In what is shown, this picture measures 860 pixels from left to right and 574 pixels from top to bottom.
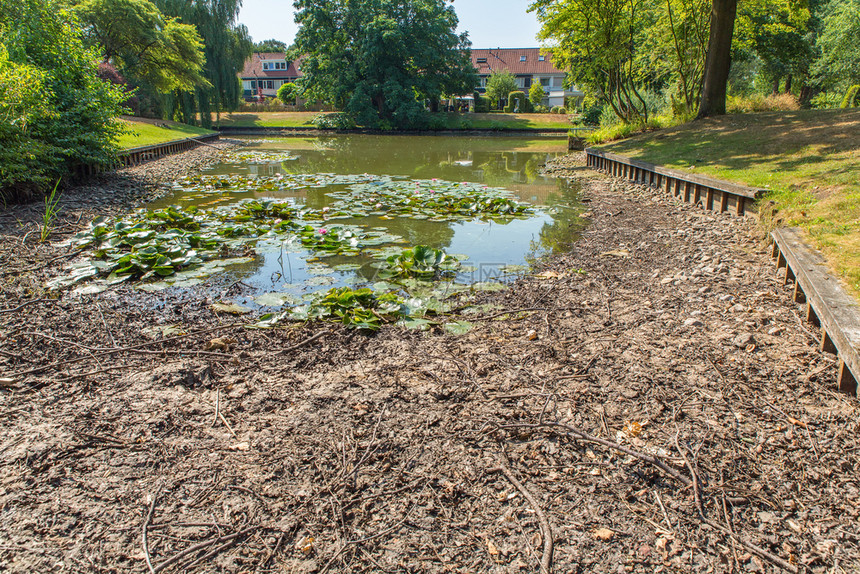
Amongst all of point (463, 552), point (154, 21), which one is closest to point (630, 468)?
point (463, 552)

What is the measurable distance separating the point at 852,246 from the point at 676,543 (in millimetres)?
3478

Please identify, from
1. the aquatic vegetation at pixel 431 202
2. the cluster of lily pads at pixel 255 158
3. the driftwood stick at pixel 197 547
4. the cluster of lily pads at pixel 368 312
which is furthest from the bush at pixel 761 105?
the driftwood stick at pixel 197 547

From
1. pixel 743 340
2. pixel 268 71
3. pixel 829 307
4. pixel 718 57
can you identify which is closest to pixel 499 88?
pixel 718 57

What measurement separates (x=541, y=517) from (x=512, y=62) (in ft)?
218

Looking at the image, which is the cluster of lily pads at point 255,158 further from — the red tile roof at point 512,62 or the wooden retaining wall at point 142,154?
the red tile roof at point 512,62

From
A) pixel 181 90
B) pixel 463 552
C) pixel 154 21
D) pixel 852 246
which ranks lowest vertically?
pixel 463 552

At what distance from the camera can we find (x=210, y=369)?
3100 mm

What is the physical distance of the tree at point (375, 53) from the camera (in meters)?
33.7

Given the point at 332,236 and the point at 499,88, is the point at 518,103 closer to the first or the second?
the point at 499,88

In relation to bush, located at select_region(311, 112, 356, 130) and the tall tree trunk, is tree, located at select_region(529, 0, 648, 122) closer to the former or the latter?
the tall tree trunk

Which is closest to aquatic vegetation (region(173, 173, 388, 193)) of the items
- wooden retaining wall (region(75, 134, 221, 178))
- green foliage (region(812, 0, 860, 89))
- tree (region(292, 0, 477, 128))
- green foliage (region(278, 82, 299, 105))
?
wooden retaining wall (region(75, 134, 221, 178))

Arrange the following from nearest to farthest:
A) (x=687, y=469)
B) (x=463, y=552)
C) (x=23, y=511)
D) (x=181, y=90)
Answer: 1. (x=463, y=552)
2. (x=23, y=511)
3. (x=687, y=469)
4. (x=181, y=90)

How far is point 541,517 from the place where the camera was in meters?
1.95

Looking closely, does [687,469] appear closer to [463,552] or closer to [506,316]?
[463,552]
